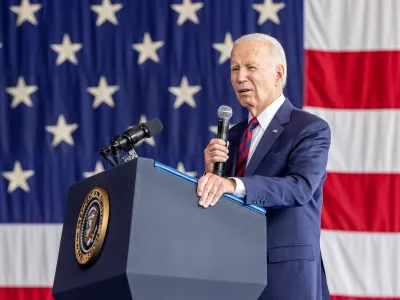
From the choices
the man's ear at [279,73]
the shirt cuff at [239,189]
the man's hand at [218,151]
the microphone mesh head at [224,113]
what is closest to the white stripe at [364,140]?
the man's ear at [279,73]

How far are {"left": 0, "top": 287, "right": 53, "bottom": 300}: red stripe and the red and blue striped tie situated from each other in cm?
218

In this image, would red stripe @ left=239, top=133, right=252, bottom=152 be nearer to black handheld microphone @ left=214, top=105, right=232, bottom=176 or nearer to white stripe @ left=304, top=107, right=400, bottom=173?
black handheld microphone @ left=214, top=105, right=232, bottom=176

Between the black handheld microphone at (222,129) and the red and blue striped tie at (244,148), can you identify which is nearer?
the black handheld microphone at (222,129)

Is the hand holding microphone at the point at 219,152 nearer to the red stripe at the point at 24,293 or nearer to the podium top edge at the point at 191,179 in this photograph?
the podium top edge at the point at 191,179

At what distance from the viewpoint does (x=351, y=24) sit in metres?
4.01

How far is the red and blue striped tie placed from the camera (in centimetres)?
225

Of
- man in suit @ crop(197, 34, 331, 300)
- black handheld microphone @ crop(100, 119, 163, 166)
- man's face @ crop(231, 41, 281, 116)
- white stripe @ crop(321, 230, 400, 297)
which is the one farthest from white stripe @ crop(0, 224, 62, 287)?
black handheld microphone @ crop(100, 119, 163, 166)

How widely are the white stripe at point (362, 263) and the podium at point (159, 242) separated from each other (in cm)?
219

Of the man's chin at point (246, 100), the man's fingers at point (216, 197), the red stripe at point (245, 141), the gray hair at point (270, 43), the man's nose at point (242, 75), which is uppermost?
the gray hair at point (270, 43)

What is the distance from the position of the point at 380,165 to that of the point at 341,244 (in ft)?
1.61

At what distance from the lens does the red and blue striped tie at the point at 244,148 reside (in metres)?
2.25

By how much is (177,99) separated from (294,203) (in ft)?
7.24

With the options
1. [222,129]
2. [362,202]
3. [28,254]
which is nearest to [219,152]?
[222,129]

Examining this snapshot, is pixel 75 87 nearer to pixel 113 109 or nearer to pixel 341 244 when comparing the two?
pixel 113 109
